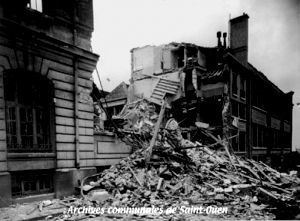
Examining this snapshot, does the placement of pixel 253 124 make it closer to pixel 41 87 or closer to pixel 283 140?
pixel 283 140

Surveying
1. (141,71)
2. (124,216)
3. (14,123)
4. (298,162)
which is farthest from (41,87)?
(298,162)

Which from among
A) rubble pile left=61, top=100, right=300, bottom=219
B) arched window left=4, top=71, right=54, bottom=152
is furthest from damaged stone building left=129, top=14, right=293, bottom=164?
arched window left=4, top=71, right=54, bottom=152

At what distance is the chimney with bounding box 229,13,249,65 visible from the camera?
71.5 ft

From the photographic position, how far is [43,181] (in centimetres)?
994

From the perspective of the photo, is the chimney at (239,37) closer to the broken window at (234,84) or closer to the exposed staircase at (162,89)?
the broken window at (234,84)

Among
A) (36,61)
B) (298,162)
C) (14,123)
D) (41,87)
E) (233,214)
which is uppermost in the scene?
(36,61)

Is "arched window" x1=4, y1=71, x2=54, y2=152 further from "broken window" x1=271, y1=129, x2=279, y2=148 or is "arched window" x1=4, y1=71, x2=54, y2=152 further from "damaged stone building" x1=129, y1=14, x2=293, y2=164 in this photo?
"broken window" x1=271, y1=129, x2=279, y2=148

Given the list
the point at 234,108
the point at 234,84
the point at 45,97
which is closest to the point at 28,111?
the point at 45,97

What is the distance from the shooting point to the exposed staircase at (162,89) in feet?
75.0

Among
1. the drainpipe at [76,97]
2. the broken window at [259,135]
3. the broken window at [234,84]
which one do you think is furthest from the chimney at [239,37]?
the drainpipe at [76,97]

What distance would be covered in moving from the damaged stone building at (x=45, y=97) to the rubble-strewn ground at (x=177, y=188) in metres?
0.97

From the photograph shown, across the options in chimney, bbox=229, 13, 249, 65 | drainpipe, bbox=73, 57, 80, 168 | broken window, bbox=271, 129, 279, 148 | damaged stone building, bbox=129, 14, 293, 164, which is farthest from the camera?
broken window, bbox=271, 129, 279, 148

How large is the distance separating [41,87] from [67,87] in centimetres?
97

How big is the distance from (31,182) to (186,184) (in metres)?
5.56
